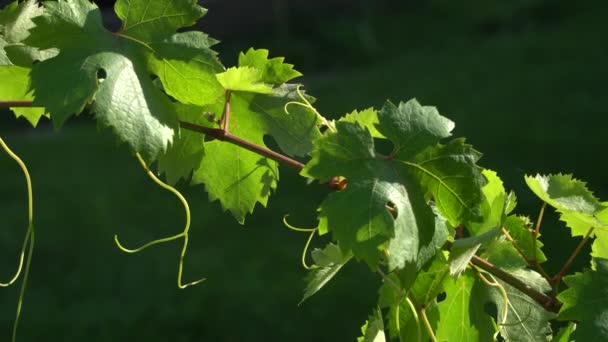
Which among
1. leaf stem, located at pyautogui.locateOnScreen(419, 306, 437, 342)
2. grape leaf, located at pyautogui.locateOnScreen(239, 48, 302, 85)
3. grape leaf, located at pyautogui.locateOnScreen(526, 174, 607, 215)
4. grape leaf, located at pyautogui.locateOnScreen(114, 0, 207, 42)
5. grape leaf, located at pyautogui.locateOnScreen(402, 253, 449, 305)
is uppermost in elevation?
grape leaf, located at pyautogui.locateOnScreen(114, 0, 207, 42)

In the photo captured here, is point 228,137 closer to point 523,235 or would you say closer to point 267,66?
point 267,66

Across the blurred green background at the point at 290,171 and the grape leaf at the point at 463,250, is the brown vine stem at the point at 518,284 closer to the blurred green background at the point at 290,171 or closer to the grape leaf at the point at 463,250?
the grape leaf at the point at 463,250

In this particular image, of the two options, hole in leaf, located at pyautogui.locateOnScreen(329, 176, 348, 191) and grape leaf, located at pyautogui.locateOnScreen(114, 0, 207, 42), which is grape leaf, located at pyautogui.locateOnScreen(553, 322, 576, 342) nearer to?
hole in leaf, located at pyautogui.locateOnScreen(329, 176, 348, 191)

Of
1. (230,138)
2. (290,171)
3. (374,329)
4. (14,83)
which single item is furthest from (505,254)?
(290,171)

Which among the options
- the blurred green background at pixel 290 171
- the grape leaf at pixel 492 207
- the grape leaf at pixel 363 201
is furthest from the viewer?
the blurred green background at pixel 290 171

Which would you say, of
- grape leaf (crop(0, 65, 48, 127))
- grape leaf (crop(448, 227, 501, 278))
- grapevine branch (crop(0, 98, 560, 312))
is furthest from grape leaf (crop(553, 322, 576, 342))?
grape leaf (crop(0, 65, 48, 127))

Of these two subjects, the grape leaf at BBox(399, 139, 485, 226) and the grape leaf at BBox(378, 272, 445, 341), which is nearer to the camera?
the grape leaf at BBox(399, 139, 485, 226)

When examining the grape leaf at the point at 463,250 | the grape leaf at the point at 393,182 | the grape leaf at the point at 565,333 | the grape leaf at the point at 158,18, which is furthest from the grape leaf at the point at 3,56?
the grape leaf at the point at 565,333
